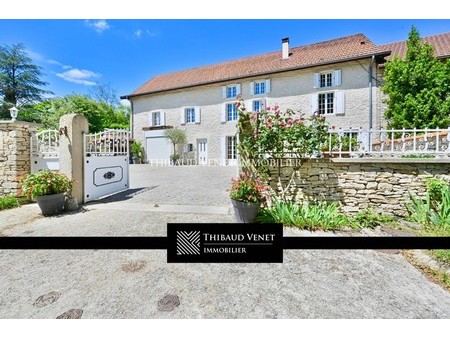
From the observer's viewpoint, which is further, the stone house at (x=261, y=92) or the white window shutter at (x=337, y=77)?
the white window shutter at (x=337, y=77)

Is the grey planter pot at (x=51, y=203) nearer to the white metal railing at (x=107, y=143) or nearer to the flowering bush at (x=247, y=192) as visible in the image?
the white metal railing at (x=107, y=143)

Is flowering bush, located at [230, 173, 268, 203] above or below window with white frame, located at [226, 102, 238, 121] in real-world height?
below

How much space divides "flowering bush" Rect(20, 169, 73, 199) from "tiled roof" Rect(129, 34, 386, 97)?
1298 cm

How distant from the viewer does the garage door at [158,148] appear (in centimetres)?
1669

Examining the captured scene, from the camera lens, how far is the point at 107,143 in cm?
509

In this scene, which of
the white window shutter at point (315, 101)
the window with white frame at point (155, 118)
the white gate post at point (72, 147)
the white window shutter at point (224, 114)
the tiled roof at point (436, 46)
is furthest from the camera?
the window with white frame at point (155, 118)

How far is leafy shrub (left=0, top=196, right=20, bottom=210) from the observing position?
422cm

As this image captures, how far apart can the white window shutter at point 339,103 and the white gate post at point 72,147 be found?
40.8ft

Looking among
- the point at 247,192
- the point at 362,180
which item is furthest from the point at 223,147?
the point at 247,192

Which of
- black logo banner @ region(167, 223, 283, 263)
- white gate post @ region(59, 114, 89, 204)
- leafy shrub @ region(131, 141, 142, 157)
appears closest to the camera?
black logo banner @ region(167, 223, 283, 263)

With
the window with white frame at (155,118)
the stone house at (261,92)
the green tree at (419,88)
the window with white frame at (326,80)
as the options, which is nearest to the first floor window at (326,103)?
the stone house at (261,92)

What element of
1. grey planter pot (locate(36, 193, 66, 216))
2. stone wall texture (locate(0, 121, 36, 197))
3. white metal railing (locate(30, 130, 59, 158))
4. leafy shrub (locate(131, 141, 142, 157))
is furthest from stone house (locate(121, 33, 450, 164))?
stone wall texture (locate(0, 121, 36, 197))

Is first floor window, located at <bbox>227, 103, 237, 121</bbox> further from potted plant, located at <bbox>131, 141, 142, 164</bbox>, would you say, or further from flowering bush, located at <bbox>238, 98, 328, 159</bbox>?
flowering bush, located at <bbox>238, 98, 328, 159</bbox>

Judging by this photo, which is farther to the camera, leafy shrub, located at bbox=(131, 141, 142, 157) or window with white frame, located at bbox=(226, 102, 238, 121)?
leafy shrub, located at bbox=(131, 141, 142, 157)
